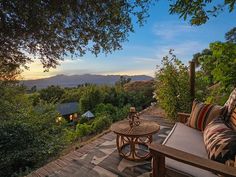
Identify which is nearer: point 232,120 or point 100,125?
point 232,120

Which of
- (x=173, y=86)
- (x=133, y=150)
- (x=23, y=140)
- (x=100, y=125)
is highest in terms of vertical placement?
(x=173, y=86)

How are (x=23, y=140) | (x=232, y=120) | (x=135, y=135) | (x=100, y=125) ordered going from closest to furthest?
(x=232, y=120), (x=135, y=135), (x=23, y=140), (x=100, y=125)

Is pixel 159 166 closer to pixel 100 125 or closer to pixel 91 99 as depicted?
pixel 100 125

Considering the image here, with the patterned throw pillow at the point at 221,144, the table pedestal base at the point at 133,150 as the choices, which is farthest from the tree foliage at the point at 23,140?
the patterned throw pillow at the point at 221,144

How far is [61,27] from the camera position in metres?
2.79

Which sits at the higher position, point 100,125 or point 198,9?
point 198,9

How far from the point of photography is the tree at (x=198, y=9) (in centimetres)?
214

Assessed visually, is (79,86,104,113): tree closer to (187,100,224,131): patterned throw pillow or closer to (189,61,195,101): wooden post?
(189,61,195,101): wooden post

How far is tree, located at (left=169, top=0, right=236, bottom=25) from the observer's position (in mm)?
2141

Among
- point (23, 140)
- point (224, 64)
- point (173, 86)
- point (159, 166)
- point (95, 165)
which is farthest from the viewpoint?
point (173, 86)

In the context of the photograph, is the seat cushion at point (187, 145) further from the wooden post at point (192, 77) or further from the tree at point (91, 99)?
the tree at point (91, 99)

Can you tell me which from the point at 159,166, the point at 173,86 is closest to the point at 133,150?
the point at 159,166

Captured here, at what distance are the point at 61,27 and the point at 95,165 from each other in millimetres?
2246

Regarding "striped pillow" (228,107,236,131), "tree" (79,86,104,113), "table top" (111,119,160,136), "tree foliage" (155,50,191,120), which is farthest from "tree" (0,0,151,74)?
"tree" (79,86,104,113)
